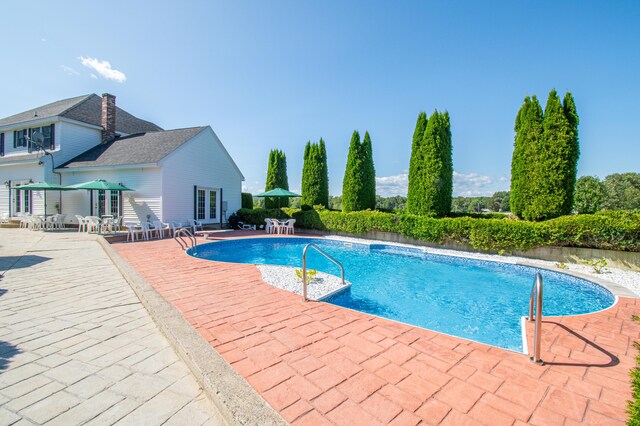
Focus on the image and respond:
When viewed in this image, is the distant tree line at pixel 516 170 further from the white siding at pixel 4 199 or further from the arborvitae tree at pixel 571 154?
the white siding at pixel 4 199

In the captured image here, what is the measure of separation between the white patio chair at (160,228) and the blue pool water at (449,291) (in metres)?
3.04

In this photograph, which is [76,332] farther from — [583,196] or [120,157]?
[583,196]

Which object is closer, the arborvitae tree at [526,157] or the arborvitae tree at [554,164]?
the arborvitae tree at [554,164]

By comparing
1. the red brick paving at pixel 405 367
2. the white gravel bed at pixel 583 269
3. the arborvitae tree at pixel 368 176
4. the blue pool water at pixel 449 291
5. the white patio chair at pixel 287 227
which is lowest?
the blue pool water at pixel 449 291

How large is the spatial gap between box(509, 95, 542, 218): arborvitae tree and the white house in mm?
15524

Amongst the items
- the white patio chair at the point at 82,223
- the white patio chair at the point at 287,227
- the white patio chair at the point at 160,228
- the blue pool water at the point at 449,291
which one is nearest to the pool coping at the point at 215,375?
the blue pool water at the point at 449,291

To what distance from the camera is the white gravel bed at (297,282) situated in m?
5.25

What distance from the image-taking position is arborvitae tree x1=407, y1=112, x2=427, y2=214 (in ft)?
41.9

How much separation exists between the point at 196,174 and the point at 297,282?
41.8 ft

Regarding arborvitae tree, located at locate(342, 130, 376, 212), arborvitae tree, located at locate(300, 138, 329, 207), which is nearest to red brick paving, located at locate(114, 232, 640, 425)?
arborvitae tree, located at locate(342, 130, 376, 212)

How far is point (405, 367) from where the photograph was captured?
2.69m


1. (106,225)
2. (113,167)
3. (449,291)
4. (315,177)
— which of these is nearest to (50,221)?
(106,225)

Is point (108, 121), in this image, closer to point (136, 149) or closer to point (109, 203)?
point (136, 149)

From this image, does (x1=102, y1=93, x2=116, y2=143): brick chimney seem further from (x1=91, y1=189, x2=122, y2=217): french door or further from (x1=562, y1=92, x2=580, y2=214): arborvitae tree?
(x1=562, y1=92, x2=580, y2=214): arborvitae tree
